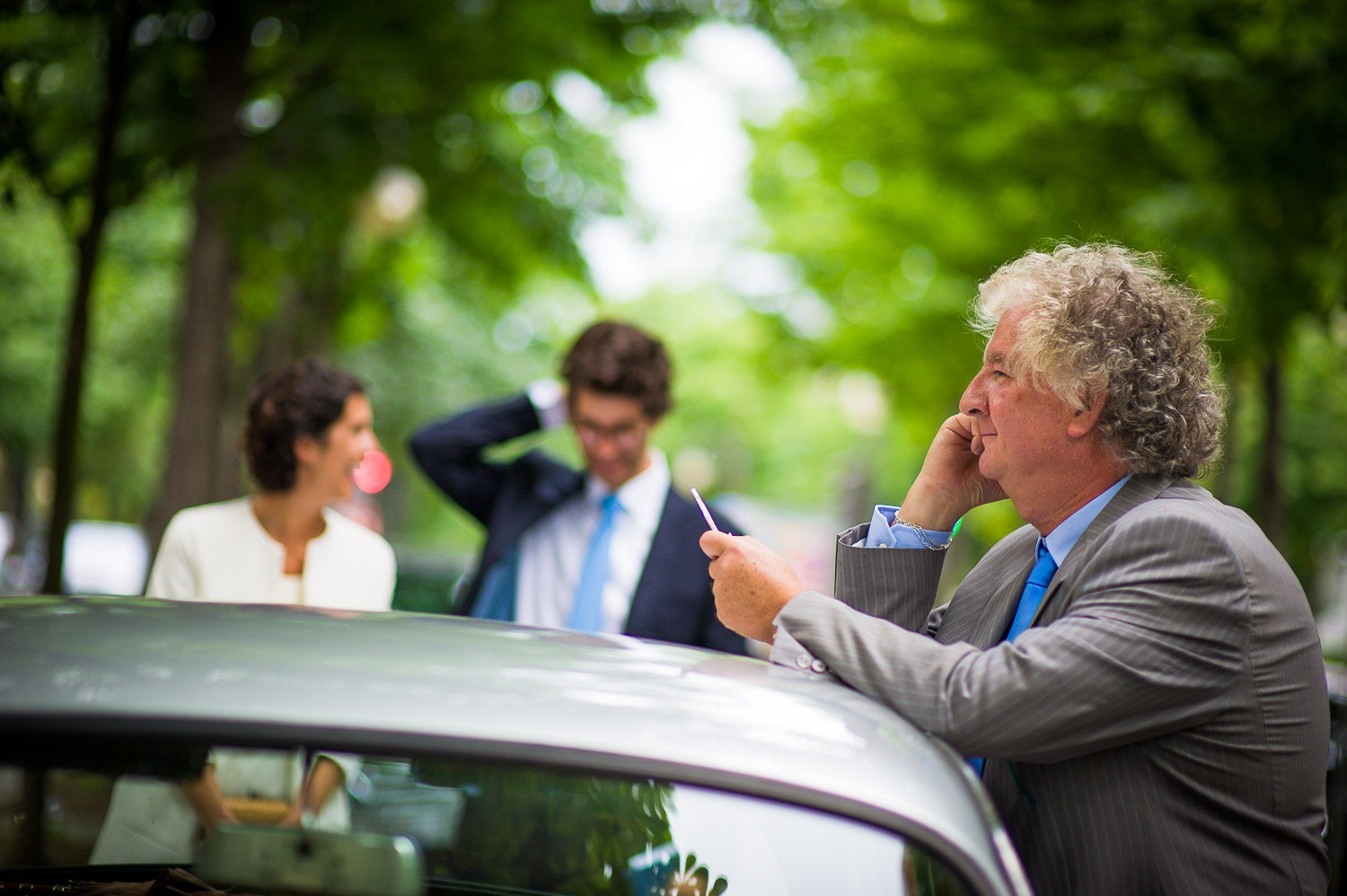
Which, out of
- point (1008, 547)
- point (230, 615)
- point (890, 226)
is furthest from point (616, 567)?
point (890, 226)

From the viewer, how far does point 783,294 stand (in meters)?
18.5

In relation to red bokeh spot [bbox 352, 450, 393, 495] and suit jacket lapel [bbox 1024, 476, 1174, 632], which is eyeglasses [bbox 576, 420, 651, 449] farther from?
suit jacket lapel [bbox 1024, 476, 1174, 632]

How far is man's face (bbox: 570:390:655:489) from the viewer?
3.91 meters

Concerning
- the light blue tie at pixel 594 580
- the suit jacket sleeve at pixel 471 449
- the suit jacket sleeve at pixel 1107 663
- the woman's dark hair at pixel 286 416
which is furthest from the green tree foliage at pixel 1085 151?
the woman's dark hair at pixel 286 416

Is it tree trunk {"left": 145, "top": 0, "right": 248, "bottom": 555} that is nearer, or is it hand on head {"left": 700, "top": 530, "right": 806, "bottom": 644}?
hand on head {"left": 700, "top": 530, "right": 806, "bottom": 644}

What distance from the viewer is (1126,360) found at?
2.04 metres

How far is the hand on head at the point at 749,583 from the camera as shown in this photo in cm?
208

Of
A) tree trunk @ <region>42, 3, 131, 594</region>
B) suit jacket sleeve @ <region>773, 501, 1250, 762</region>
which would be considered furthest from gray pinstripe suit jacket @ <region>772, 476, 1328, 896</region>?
tree trunk @ <region>42, 3, 131, 594</region>

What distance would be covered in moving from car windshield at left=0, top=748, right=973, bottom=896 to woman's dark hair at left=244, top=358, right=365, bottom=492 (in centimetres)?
210

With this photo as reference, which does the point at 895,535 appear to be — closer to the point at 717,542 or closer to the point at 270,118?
the point at 717,542

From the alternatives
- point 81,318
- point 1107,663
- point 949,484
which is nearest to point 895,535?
point 949,484

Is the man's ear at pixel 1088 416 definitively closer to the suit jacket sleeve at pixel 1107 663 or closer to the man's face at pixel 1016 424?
the man's face at pixel 1016 424

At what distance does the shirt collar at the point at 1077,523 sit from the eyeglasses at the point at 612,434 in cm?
198

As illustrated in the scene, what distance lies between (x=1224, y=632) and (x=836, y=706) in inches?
23.2
